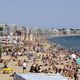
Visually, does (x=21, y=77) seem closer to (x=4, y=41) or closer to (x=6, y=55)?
(x=6, y=55)

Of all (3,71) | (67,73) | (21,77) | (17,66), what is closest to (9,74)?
(3,71)

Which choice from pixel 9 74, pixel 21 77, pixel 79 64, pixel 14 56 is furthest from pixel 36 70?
pixel 14 56

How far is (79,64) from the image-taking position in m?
26.0

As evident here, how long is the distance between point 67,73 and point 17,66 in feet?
24.0

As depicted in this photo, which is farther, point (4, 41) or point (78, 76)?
point (4, 41)

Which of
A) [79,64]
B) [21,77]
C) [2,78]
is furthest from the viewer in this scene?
[79,64]

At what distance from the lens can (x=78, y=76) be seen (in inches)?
723

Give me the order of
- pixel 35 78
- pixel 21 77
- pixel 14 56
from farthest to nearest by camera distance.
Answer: pixel 14 56 → pixel 21 77 → pixel 35 78

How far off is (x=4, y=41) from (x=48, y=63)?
25.4 m

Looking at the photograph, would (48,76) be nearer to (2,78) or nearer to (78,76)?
(78,76)

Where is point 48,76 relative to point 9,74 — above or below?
above

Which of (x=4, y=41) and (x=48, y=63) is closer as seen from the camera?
(x=48, y=63)

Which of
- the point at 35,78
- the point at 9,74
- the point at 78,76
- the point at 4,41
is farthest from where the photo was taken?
the point at 4,41

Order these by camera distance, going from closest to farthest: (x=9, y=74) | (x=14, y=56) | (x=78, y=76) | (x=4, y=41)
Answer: (x=78, y=76)
(x=9, y=74)
(x=14, y=56)
(x=4, y=41)
